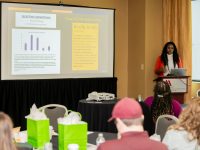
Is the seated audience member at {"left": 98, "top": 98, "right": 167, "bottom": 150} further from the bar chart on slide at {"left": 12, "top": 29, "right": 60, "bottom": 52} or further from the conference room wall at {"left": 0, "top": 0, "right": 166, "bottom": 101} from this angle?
the conference room wall at {"left": 0, "top": 0, "right": 166, "bottom": 101}

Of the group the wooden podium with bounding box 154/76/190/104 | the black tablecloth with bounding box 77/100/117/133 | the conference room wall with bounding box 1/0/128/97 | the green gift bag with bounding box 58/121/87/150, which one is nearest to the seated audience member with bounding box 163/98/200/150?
the green gift bag with bounding box 58/121/87/150

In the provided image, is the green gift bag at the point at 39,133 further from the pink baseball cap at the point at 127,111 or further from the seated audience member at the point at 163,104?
the seated audience member at the point at 163,104

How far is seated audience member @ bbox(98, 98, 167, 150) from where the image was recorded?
1.85 metres

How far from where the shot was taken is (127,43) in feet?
27.4

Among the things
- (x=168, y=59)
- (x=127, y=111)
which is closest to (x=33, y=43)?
(x=168, y=59)

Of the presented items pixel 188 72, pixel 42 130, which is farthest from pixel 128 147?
pixel 188 72

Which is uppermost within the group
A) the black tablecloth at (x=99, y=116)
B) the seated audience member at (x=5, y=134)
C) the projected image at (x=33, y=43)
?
the projected image at (x=33, y=43)

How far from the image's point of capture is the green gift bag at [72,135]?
2.65m

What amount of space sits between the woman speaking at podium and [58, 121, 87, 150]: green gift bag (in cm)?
502

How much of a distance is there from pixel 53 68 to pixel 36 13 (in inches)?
41.3

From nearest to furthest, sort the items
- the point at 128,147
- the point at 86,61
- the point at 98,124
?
the point at 128,147 → the point at 98,124 → the point at 86,61

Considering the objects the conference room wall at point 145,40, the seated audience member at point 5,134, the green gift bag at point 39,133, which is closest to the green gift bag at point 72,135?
the green gift bag at point 39,133

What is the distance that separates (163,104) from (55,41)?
118 inches

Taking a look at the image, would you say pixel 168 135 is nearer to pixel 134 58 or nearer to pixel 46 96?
pixel 46 96
